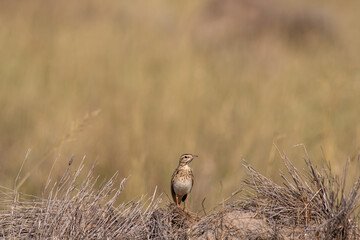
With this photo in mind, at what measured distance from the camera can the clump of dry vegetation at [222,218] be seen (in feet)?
9.81

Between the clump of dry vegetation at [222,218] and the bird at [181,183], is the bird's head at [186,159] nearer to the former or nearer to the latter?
the bird at [181,183]

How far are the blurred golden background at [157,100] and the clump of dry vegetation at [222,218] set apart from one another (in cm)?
106

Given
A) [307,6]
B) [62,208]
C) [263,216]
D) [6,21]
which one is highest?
[307,6]

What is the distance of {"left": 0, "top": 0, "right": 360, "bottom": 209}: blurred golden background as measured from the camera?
20.4 ft

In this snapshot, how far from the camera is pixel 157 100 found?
777cm

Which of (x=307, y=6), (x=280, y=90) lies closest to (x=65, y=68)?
(x=280, y=90)

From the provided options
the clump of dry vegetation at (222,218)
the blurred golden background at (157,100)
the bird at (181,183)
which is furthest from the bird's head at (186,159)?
the clump of dry vegetation at (222,218)

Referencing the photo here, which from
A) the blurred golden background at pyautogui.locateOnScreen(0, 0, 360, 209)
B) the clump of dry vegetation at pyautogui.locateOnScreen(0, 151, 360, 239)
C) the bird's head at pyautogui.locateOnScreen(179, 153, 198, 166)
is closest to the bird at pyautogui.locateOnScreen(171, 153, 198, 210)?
the bird's head at pyautogui.locateOnScreen(179, 153, 198, 166)

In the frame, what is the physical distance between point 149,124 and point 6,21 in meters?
4.61

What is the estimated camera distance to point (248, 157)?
6508 millimetres

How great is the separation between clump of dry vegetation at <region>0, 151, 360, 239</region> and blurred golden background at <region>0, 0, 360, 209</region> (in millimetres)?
1064

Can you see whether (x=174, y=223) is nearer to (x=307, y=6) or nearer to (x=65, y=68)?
(x=65, y=68)

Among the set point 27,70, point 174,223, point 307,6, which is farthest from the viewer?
point 307,6

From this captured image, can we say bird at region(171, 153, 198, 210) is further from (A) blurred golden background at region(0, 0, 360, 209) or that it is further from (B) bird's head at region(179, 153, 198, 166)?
(A) blurred golden background at region(0, 0, 360, 209)
